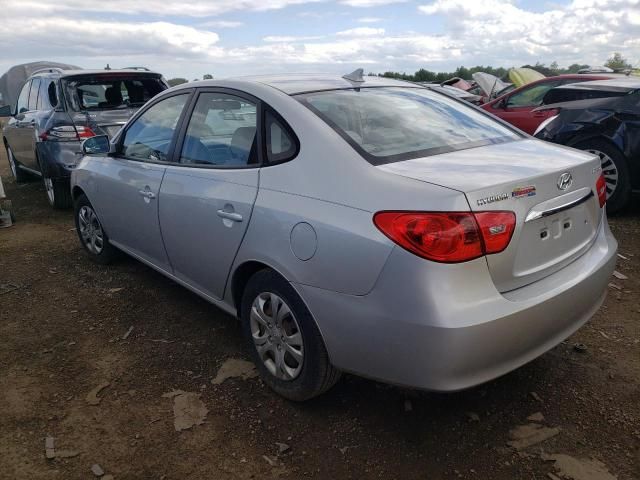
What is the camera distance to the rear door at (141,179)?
3.60m

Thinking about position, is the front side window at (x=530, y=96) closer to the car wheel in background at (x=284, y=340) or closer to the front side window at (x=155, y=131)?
the front side window at (x=155, y=131)

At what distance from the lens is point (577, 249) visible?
2.51m

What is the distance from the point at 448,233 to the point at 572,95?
577 cm

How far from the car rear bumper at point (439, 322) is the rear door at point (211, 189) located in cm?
67

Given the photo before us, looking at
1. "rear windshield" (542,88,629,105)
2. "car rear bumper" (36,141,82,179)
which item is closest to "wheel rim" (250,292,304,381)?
"car rear bumper" (36,141,82,179)

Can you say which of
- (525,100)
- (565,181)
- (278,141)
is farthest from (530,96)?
(278,141)

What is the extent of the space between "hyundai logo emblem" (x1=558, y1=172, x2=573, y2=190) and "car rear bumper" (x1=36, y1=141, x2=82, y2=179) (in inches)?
222

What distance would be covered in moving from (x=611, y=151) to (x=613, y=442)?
4.00m

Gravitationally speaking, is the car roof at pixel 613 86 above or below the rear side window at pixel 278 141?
above

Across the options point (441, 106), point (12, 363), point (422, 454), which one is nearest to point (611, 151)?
point (441, 106)

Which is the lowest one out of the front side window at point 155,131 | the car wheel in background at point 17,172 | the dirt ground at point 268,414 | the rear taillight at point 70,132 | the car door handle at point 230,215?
the dirt ground at point 268,414

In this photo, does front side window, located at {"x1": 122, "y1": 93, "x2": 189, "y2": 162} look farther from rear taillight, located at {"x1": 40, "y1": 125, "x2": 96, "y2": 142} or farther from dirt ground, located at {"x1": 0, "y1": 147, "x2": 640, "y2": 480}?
rear taillight, located at {"x1": 40, "y1": 125, "x2": 96, "y2": 142}

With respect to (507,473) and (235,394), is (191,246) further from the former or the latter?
(507,473)

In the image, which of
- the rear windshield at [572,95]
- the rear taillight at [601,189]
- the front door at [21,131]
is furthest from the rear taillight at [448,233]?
the front door at [21,131]
